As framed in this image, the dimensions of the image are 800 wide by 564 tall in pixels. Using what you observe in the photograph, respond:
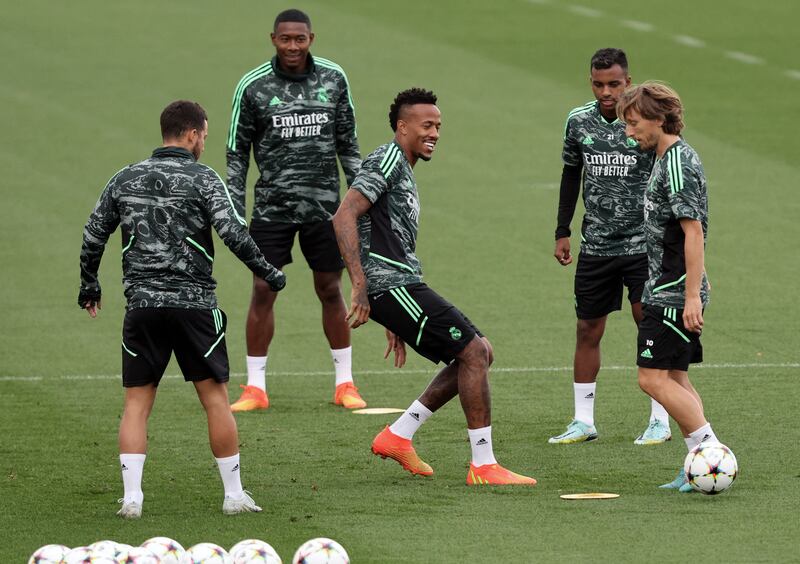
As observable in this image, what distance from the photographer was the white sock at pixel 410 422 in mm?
9453

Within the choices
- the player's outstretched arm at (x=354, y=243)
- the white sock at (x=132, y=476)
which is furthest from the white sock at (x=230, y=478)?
the player's outstretched arm at (x=354, y=243)

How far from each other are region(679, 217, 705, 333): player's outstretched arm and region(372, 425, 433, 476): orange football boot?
1.81m

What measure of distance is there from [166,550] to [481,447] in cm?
257

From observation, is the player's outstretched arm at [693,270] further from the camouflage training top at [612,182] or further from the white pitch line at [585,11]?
the white pitch line at [585,11]

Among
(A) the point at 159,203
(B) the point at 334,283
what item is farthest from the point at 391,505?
(B) the point at 334,283

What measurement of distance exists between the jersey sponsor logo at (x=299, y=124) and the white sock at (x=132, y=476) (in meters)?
3.90

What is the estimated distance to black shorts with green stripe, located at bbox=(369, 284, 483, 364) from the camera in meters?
9.13

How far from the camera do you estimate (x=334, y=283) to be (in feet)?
39.6

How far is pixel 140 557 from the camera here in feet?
22.7

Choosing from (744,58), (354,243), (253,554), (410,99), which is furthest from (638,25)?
(253,554)

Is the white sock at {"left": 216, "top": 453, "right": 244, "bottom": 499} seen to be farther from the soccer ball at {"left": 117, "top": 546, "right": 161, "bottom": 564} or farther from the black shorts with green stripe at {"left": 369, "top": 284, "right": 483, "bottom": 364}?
the soccer ball at {"left": 117, "top": 546, "right": 161, "bottom": 564}

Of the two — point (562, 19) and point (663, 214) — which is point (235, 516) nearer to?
point (663, 214)

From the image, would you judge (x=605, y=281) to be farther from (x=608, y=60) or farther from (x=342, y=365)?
(x=342, y=365)

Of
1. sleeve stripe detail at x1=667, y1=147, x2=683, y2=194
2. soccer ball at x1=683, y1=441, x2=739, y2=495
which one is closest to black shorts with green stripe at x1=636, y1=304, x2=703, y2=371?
soccer ball at x1=683, y1=441, x2=739, y2=495
